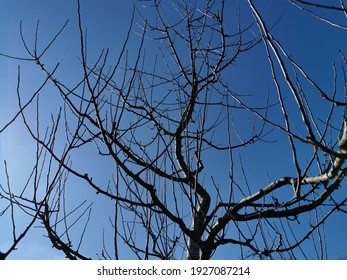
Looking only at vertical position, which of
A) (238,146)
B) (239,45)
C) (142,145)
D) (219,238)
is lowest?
(219,238)

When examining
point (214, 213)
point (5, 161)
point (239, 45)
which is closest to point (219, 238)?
point (214, 213)

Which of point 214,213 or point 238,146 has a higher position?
point 238,146

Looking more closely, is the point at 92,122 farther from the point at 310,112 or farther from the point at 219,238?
the point at 310,112

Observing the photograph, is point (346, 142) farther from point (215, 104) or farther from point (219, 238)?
point (215, 104)

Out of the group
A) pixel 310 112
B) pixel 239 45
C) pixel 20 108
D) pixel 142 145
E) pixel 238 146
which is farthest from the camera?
pixel 238 146

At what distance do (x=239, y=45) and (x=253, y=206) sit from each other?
1635mm

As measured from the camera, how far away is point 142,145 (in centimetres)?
336

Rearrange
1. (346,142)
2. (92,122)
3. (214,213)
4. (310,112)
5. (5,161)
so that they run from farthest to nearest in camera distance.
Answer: (214,213), (92,122), (310,112), (5,161), (346,142)

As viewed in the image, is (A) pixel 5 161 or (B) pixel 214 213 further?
(B) pixel 214 213

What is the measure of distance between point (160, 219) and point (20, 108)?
1.31 meters

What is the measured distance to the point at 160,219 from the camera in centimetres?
263

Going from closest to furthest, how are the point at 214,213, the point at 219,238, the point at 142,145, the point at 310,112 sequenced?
1. the point at 310,112
2. the point at 219,238
3. the point at 214,213
4. the point at 142,145
